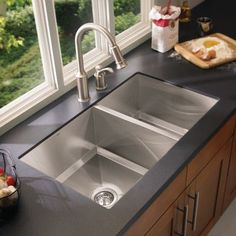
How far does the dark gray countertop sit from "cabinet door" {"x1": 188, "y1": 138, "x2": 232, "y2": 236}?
Answer: 0.67 feet

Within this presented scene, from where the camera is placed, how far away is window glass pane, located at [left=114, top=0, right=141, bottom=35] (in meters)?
2.06

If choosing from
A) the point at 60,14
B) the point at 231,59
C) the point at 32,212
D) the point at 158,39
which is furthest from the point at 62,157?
the point at 231,59

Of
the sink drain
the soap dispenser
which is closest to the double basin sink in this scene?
the sink drain

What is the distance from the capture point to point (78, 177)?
5.76 ft

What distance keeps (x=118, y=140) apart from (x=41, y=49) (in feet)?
1.67

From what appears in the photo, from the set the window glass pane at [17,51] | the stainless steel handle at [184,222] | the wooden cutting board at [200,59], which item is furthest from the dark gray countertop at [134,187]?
the stainless steel handle at [184,222]

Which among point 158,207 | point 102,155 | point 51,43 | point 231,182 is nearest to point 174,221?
point 158,207

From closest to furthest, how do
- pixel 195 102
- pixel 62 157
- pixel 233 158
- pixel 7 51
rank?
pixel 7 51, pixel 62 157, pixel 195 102, pixel 233 158

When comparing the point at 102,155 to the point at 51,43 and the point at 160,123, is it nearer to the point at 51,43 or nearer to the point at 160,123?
the point at 160,123

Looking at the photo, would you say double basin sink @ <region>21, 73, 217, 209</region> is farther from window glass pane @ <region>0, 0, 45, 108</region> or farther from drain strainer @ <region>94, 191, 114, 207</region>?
window glass pane @ <region>0, 0, 45, 108</region>

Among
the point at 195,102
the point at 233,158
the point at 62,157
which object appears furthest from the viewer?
the point at 233,158

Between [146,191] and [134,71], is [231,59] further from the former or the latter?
[146,191]

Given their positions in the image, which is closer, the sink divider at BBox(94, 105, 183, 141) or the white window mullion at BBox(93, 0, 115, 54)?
the sink divider at BBox(94, 105, 183, 141)

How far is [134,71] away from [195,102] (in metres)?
0.32
